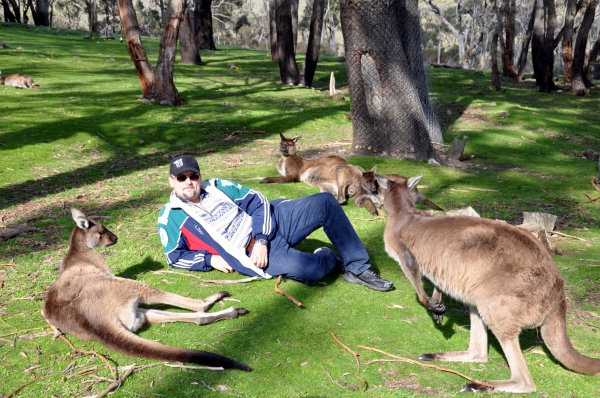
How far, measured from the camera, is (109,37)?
29031 millimetres

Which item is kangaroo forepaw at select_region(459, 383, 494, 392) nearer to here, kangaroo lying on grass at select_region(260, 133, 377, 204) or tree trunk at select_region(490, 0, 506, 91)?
kangaroo lying on grass at select_region(260, 133, 377, 204)

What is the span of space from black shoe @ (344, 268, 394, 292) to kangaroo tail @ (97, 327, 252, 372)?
5.42 ft

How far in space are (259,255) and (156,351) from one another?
1427 mm

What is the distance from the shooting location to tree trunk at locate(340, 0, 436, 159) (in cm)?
959

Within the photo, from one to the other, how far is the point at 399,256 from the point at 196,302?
1.63 metres

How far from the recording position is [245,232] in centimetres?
486

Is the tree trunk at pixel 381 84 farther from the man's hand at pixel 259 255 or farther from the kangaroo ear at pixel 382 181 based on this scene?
the man's hand at pixel 259 255

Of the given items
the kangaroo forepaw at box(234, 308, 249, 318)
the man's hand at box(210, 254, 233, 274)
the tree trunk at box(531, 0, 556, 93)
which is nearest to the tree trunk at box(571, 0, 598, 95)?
the tree trunk at box(531, 0, 556, 93)

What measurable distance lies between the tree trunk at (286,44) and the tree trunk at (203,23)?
7.54 metres

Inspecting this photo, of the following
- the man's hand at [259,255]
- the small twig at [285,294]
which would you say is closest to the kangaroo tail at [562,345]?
the small twig at [285,294]

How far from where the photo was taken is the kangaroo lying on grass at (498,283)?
3.41 m

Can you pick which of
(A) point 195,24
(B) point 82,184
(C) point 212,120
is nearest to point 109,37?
(A) point 195,24

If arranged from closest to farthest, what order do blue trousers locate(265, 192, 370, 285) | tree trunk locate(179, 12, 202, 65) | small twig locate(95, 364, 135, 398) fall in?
small twig locate(95, 364, 135, 398)
blue trousers locate(265, 192, 370, 285)
tree trunk locate(179, 12, 202, 65)

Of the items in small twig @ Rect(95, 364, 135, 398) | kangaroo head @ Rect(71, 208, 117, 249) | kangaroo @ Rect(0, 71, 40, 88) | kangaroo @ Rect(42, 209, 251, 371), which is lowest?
small twig @ Rect(95, 364, 135, 398)
